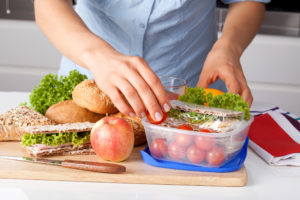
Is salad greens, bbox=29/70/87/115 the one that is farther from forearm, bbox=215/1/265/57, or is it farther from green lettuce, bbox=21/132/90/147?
forearm, bbox=215/1/265/57

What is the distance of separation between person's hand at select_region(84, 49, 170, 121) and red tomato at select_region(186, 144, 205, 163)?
91 mm

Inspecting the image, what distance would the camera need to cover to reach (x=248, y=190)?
951mm

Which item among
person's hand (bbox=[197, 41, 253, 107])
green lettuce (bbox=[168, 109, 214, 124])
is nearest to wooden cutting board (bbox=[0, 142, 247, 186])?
green lettuce (bbox=[168, 109, 214, 124])

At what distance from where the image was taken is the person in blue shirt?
3.17 feet

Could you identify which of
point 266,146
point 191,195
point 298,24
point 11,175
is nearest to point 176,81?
point 266,146

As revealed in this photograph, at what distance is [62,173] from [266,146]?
1.70 feet

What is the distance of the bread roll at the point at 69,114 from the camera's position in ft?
3.82

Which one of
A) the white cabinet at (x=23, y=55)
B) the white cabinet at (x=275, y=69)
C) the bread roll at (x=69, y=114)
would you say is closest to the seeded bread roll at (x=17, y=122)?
the bread roll at (x=69, y=114)

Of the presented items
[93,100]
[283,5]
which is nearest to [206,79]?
[93,100]

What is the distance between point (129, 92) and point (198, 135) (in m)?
0.17

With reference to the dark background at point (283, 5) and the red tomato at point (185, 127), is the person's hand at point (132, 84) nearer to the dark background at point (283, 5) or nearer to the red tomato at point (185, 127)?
the red tomato at point (185, 127)

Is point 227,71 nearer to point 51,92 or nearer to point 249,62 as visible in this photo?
point 51,92

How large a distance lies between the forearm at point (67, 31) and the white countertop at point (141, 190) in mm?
278

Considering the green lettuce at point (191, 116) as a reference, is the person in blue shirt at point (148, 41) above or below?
above
